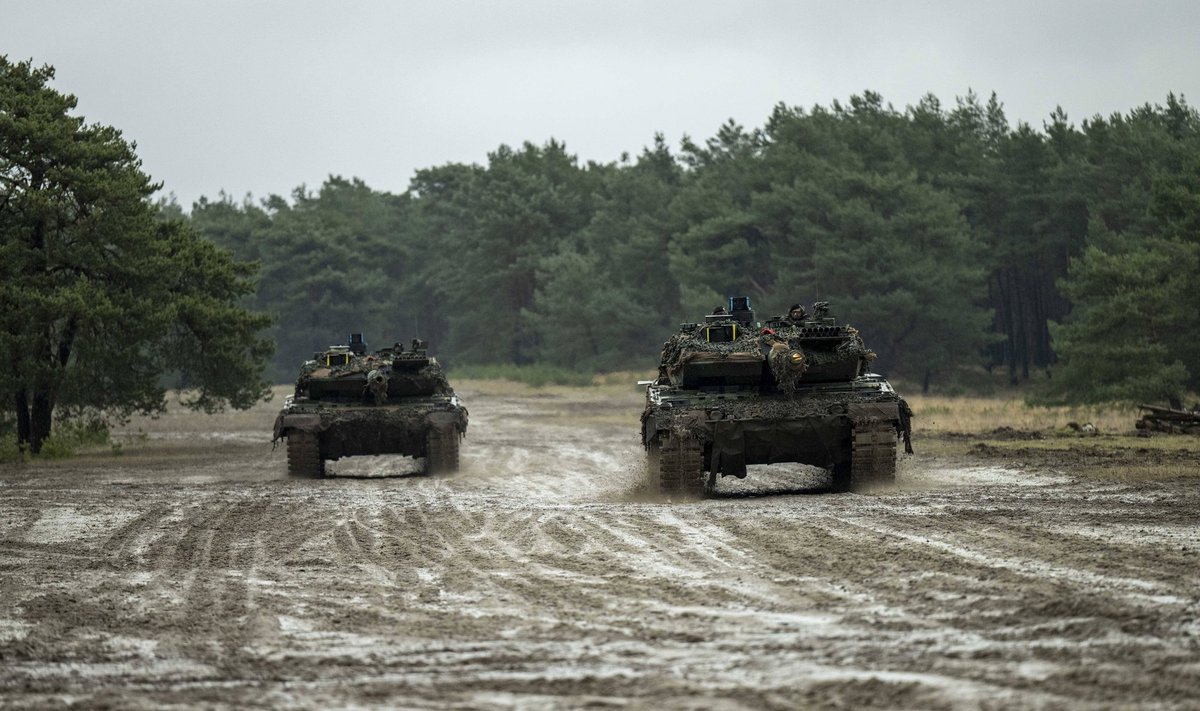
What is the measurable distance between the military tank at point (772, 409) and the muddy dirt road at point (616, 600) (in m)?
0.53

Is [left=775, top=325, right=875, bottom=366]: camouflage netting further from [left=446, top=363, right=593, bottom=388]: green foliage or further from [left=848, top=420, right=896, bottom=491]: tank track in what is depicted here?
[left=446, top=363, right=593, bottom=388]: green foliage

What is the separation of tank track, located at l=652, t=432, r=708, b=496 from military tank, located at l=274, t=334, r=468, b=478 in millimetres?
6032

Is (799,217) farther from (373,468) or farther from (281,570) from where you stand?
(281,570)

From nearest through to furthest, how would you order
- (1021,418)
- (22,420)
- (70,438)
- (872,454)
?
(872,454) < (22,420) < (70,438) < (1021,418)

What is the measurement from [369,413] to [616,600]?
12684 mm

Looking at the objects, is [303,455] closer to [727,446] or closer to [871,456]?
[727,446]

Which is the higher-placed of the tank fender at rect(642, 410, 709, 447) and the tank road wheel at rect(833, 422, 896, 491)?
the tank fender at rect(642, 410, 709, 447)

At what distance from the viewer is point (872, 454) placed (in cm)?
1612

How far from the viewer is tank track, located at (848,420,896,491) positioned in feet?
52.5

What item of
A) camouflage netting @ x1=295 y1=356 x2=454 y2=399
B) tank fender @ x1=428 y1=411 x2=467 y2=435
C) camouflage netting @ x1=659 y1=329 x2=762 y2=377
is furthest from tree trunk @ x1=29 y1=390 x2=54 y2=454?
camouflage netting @ x1=659 y1=329 x2=762 y2=377

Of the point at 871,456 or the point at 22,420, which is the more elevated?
the point at 22,420

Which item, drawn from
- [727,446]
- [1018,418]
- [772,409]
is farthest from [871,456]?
[1018,418]

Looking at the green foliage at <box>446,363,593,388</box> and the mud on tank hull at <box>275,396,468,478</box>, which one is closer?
the mud on tank hull at <box>275,396,468,478</box>

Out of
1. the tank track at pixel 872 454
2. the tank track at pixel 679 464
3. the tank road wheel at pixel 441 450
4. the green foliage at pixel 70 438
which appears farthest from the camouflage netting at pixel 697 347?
the green foliage at pixel 70 438
